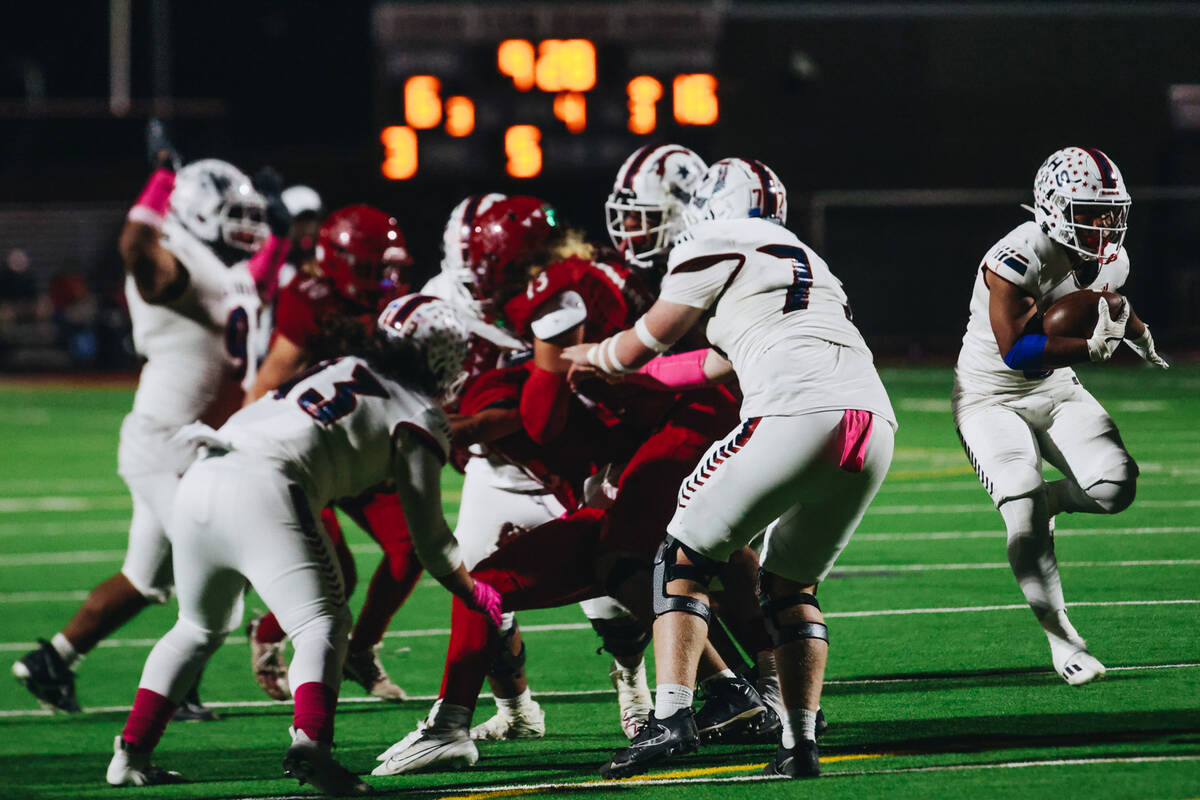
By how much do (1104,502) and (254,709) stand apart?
10.7ft

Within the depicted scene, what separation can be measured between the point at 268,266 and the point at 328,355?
4.26 ft

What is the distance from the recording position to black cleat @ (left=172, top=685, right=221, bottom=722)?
6230 mm

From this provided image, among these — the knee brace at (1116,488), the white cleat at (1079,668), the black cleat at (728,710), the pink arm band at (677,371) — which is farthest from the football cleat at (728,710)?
the knee brace at (1116,488)

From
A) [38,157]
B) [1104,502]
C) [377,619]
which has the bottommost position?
[38,157]

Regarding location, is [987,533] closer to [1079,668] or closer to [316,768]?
[1079,668]

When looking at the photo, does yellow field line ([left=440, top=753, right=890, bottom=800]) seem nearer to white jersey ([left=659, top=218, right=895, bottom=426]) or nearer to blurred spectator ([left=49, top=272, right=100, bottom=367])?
white jersey ([left=659, top=218, right=895, bottom=426])

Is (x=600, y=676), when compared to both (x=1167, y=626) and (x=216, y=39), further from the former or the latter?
(x=216, y=39)

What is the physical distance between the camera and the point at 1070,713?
5.24 m

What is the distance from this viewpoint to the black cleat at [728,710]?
17.0 feet

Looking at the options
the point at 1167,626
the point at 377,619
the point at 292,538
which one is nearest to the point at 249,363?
the point at 377,619

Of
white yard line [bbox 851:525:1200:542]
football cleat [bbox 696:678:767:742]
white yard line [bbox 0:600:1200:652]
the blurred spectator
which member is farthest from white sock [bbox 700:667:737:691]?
the blurred spectator

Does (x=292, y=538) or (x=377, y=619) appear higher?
(x=292, y=538)

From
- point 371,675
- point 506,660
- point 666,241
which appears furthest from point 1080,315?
point 371,675

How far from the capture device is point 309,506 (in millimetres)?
4770
